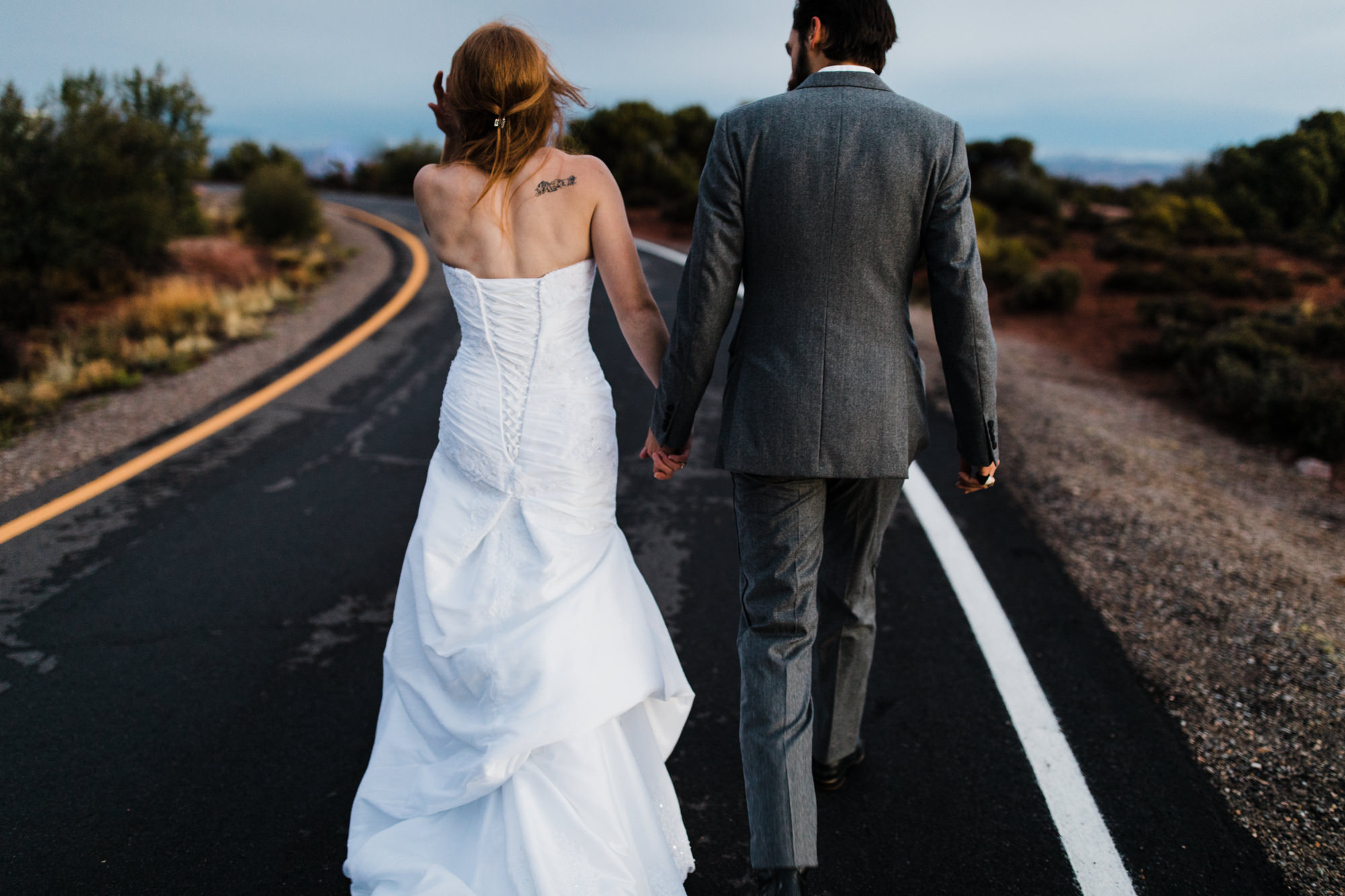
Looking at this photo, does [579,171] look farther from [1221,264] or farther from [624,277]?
[1221,264]

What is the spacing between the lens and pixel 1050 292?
425 inches

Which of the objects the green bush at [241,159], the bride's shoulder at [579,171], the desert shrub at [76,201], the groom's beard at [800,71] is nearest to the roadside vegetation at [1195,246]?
the bride's shoulder at [579,171]

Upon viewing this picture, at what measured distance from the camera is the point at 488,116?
200 centimetres

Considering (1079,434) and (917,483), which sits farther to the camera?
(1079,434)

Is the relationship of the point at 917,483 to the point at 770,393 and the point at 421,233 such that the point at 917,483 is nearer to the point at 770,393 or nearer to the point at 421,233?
the point at 770,393

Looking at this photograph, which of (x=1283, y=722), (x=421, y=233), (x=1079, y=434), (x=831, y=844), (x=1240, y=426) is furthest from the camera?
(x=421, y=233)

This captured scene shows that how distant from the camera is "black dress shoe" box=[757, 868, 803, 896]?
6.40 feet

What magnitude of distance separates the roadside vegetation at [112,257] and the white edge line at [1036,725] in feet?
19.7

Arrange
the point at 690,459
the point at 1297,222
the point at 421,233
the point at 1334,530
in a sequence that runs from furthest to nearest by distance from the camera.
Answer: the point at 421,233
the point at 1297,222
the point at 690,459
the point at 1334,530

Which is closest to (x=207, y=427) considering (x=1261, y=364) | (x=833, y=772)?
(x=833, y=772)

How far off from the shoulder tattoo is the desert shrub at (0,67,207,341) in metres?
9.15

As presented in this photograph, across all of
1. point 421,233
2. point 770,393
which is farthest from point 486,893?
point 421,233

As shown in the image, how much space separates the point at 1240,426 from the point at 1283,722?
15.1 feet

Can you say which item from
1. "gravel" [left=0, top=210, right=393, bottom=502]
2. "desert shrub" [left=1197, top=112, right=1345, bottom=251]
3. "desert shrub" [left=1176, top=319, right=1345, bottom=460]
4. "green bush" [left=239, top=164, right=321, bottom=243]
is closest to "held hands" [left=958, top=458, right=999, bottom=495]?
"gravel" [left=0, top=210, right=393, bottom=502]
